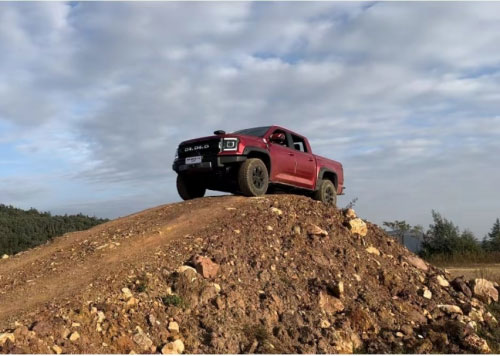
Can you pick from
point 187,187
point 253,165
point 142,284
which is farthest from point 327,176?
point 142,284

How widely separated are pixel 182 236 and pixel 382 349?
11.4 ft

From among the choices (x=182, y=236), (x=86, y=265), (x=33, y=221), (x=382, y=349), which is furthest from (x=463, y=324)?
(x=33, y=221)

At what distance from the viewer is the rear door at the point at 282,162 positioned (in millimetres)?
10586

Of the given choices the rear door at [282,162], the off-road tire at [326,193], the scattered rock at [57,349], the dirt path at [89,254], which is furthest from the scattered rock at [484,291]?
the scattered rock at [57,349]

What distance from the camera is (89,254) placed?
24.8 ft

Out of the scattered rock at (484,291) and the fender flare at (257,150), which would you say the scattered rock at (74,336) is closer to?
the fender flare at (257,150)

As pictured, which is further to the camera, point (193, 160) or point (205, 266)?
point (193, 160)

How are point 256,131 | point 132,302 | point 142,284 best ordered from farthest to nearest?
point 256,131, point 142,284, point 132,302

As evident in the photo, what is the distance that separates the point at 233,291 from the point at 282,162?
15.8 ft

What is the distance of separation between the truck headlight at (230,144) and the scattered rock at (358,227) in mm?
2829

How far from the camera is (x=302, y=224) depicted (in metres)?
9.09

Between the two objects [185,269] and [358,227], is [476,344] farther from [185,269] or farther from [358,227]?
[185,269]

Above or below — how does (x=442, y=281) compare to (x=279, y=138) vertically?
below

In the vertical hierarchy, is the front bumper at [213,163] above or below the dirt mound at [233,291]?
above
